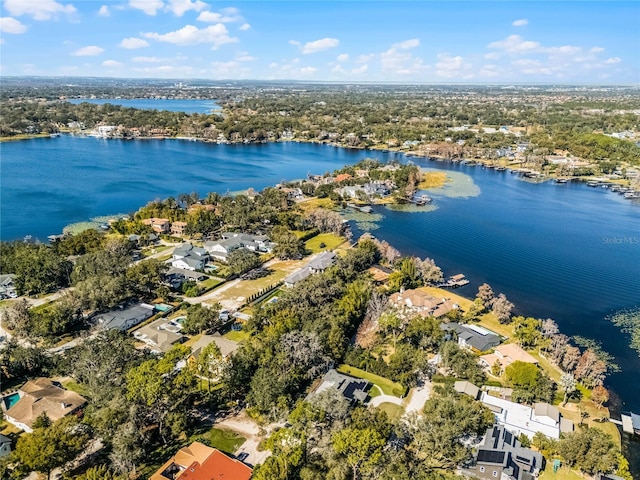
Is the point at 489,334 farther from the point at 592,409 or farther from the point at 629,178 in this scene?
the point at 629,178

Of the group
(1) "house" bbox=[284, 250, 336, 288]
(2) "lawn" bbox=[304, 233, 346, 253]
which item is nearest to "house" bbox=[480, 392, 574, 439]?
(1) "house" bbox=[284, 250, 336, 288]

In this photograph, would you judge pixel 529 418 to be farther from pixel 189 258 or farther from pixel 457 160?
pixel 457 160

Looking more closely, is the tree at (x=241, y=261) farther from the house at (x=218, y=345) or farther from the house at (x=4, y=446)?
the house at (x=4, y=446)

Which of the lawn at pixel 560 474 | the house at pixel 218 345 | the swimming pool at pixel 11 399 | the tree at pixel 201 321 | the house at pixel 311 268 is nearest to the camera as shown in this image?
the lawn at pixel 560 474

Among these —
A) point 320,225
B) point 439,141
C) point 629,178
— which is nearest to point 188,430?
point 320,225

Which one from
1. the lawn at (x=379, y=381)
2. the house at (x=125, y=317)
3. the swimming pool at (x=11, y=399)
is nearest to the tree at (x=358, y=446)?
the lawn at (x=379, y=381)

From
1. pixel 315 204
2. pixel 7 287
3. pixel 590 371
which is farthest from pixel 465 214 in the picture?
pixel 7 287

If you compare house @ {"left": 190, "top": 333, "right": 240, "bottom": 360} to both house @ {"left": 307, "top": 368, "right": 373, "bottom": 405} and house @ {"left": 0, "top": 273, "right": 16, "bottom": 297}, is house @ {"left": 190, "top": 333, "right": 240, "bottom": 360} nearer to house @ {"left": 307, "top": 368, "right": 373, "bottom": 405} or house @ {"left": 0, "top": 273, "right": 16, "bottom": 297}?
house @ {"left": 307, "top": 368, "right": 373, "bottom": 405}
